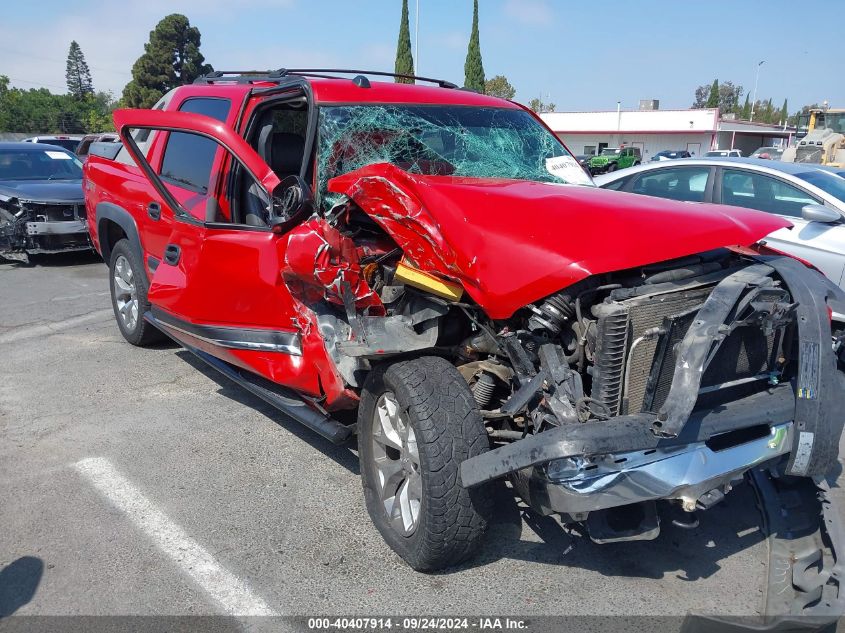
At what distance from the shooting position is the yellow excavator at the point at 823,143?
Answer: 19094 mm

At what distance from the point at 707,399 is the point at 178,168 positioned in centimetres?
397

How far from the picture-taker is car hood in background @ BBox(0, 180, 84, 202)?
375 inches

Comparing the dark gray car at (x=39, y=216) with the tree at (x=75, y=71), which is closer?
the dark gray car at (x=39, y=216)

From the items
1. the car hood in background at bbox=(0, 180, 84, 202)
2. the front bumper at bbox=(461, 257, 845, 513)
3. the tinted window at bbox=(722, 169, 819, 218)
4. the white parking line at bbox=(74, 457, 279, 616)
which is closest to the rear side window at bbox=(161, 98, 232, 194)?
the white parking line at bbox=(74, 457, 279, 616)

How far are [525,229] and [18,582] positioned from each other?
2655 millimetres

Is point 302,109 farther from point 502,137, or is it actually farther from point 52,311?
point 52,311

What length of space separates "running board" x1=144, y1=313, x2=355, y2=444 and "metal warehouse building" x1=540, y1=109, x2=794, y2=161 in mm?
52904

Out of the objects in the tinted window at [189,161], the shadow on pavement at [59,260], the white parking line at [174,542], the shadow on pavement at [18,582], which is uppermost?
the tinted window at [189,161]

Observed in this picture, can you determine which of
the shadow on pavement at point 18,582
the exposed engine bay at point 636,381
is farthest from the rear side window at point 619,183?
the shadow on pavement at point 18,582

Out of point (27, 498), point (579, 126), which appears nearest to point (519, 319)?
point (27, 498)

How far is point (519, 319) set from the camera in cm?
279

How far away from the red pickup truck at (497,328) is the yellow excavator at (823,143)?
55.2 feet

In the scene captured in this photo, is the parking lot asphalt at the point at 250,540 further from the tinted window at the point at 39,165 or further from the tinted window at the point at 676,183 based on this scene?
the tinted window at the point at 39,165

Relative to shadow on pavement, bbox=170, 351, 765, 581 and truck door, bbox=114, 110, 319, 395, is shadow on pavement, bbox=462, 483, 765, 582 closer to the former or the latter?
shadow on pavement, bbox=170, 351, 765, 581
